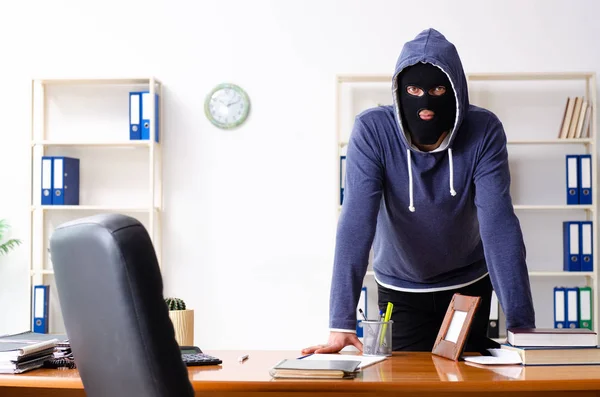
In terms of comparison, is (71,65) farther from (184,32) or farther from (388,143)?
(388,143)

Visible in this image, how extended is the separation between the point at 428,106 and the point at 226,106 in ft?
8.61

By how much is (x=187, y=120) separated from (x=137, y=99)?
338 millimetres

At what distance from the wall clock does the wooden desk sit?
117 inches

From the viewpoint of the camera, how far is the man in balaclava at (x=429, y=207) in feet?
6.98

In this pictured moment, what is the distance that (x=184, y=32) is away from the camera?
479 centimetres

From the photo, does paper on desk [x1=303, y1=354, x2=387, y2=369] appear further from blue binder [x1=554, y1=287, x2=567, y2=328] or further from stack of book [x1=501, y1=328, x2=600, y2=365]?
blue binder [x1=554, y1=287, x2=567, y2=328]

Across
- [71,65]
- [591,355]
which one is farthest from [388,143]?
[71,65]

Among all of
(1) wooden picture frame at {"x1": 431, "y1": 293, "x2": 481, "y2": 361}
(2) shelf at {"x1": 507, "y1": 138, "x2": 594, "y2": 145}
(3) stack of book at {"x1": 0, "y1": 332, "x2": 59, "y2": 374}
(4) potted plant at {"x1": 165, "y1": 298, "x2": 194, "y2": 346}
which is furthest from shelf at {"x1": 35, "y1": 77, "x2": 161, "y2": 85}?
(1) wooden picture frame at {"x1": 431, "y1": 293, "x2": 481, "y2": 361}

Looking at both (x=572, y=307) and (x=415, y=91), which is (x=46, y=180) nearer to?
(x=415, y=91)

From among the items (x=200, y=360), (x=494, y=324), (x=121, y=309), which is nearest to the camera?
(x=121, y=309)

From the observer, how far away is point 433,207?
2281mm

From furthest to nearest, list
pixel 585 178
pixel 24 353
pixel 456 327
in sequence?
1. pixel 585 178
2. pixel 456 327
3. pixel 24 353

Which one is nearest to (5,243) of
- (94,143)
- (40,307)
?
(40,307)

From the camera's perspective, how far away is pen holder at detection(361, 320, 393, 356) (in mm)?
2004
